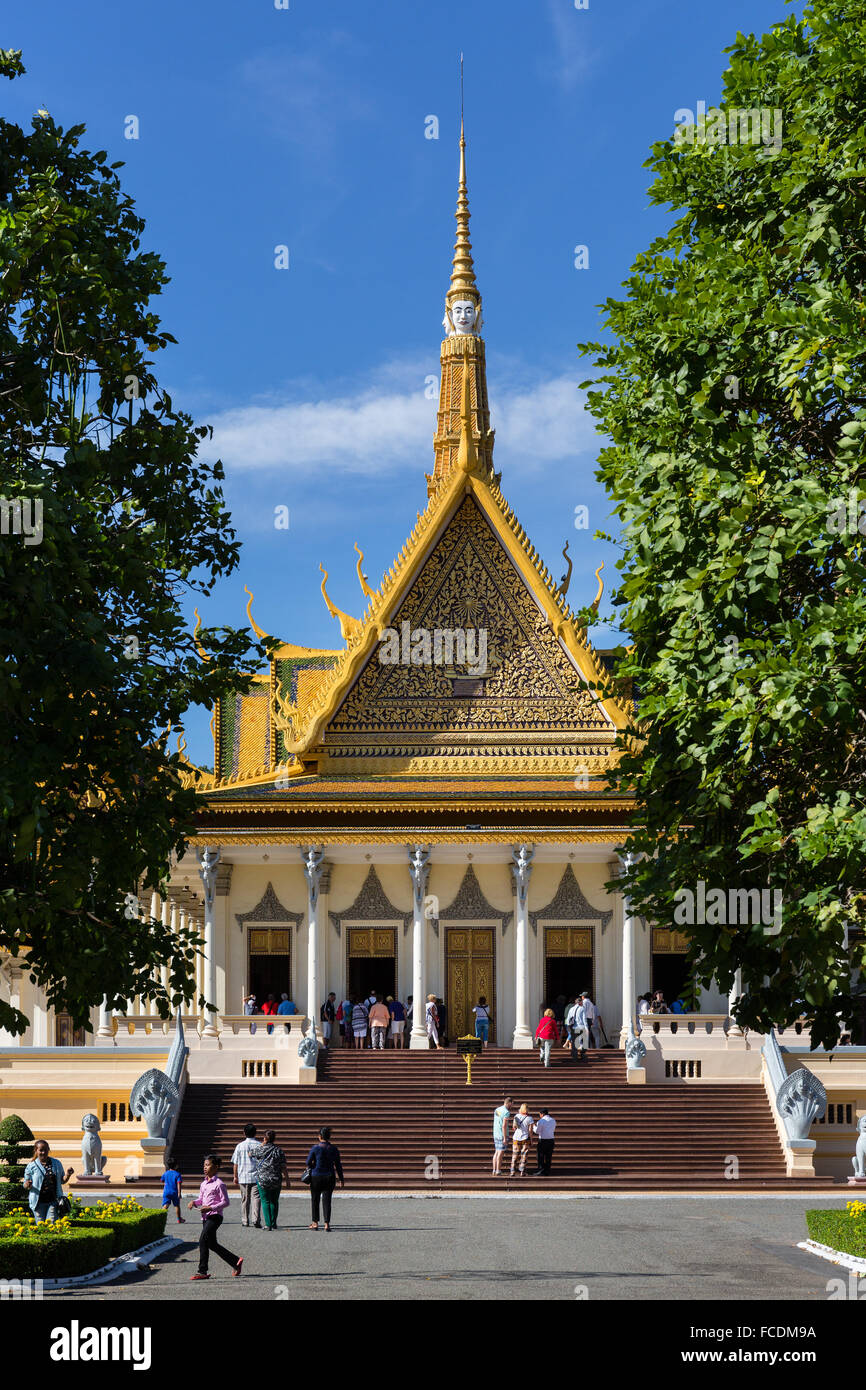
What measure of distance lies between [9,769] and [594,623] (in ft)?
18.6

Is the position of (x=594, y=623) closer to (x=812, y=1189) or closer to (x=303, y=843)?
(x=812, y=1189)

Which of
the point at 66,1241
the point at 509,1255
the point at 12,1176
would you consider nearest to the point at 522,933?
the point at 12,1176

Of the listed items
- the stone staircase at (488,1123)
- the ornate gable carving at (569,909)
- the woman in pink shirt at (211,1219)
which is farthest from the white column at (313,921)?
the woman in pink shirt at (211,1219)

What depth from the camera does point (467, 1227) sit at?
17359 mm

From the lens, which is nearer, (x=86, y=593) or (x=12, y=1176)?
(x=86, y=593)

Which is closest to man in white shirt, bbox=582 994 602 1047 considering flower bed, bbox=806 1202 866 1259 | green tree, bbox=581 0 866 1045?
flower bed, bbox=806 1202 866 1259

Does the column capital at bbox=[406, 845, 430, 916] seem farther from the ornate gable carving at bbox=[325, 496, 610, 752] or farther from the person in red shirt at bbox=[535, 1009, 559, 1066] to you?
the person in red shirt at bbox=[535, 1009, 559, 1066]

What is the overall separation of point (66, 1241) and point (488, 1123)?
41.0ft

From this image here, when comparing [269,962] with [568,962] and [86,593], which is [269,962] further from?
[86,593]

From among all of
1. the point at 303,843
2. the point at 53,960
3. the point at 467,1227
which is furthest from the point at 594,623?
the point at 303,843

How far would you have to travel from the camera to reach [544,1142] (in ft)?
73.5

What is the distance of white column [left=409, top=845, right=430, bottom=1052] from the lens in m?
29.8

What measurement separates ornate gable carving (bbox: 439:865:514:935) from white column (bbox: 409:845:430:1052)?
106cm

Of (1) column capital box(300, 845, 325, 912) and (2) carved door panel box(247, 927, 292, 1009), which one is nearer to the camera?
(1) column capital box(300, 845, 325, 912)
